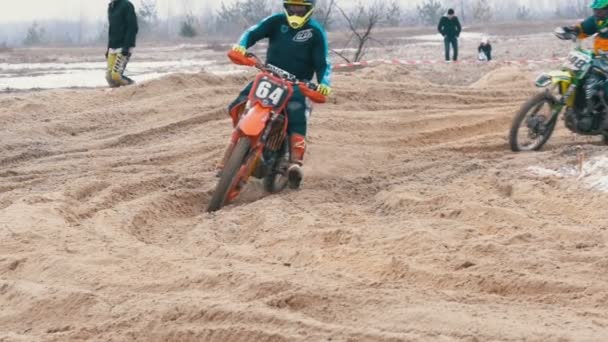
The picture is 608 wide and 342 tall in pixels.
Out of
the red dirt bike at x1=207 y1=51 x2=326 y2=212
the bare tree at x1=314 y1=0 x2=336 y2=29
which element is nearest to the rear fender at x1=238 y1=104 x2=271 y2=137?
the red dirt bike at x1=207 y1=51 x2=326 y2=212

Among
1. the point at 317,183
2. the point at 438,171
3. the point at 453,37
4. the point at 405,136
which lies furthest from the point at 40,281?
the point at 453,37

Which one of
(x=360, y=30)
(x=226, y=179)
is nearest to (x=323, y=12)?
(x=360, y=30)

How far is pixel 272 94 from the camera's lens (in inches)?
339

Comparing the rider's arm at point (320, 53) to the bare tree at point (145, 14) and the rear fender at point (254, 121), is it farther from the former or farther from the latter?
the bare tree at point (145, 14)

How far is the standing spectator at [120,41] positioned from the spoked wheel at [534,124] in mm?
7470

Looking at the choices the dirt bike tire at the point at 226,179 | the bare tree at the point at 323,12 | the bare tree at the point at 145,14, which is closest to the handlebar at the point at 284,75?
the dirt bike tire at the point at 226,179

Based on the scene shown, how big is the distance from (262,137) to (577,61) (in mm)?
3684

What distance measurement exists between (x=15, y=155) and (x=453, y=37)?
17.5 metres

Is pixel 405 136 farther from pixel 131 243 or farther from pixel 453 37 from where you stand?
pixel 453 37

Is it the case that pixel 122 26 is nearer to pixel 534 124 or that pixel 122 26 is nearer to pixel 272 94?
pixel 534 124

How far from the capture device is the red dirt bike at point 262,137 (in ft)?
27.0

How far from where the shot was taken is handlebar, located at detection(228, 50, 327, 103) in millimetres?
8570

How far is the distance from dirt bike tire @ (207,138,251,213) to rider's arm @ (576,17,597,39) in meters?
4.32

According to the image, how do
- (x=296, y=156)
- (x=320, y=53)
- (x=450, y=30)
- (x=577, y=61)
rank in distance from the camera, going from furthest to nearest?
1. (x=450, y=30)
2. (x=577, y=61)
3. (x=320, y=53)
4. (x=296, y=156)
